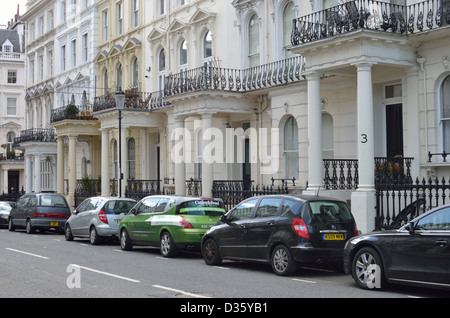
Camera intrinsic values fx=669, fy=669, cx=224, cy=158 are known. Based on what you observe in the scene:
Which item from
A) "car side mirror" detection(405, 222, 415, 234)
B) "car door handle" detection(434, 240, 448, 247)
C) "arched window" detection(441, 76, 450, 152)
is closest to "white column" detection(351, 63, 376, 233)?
"arched window" detection(441, 76, 450, 152)

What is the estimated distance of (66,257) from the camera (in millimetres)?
16609

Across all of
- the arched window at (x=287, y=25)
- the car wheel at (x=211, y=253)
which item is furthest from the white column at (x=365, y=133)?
the arched window at (x=287, y=25)

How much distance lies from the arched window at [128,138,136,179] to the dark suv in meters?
7.45

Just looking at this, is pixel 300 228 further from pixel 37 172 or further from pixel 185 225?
pixel 37 172

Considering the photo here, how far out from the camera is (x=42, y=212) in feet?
84.2

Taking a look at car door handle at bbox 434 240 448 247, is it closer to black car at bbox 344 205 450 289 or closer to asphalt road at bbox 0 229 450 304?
black car at bbox 344 205 450 289

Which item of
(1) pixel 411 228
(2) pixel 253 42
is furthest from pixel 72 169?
(1) pixel 411 228

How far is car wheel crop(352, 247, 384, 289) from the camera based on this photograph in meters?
11.2

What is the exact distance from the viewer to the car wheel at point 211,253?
14.7 meters

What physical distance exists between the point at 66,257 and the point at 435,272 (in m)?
9.61

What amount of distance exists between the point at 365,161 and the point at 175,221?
5.01 meters

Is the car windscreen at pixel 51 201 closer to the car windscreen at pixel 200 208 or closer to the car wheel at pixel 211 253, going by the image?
the car windscreen at pixel 200 208

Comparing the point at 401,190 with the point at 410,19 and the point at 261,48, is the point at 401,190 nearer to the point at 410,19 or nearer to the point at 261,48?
the point at 410,19
